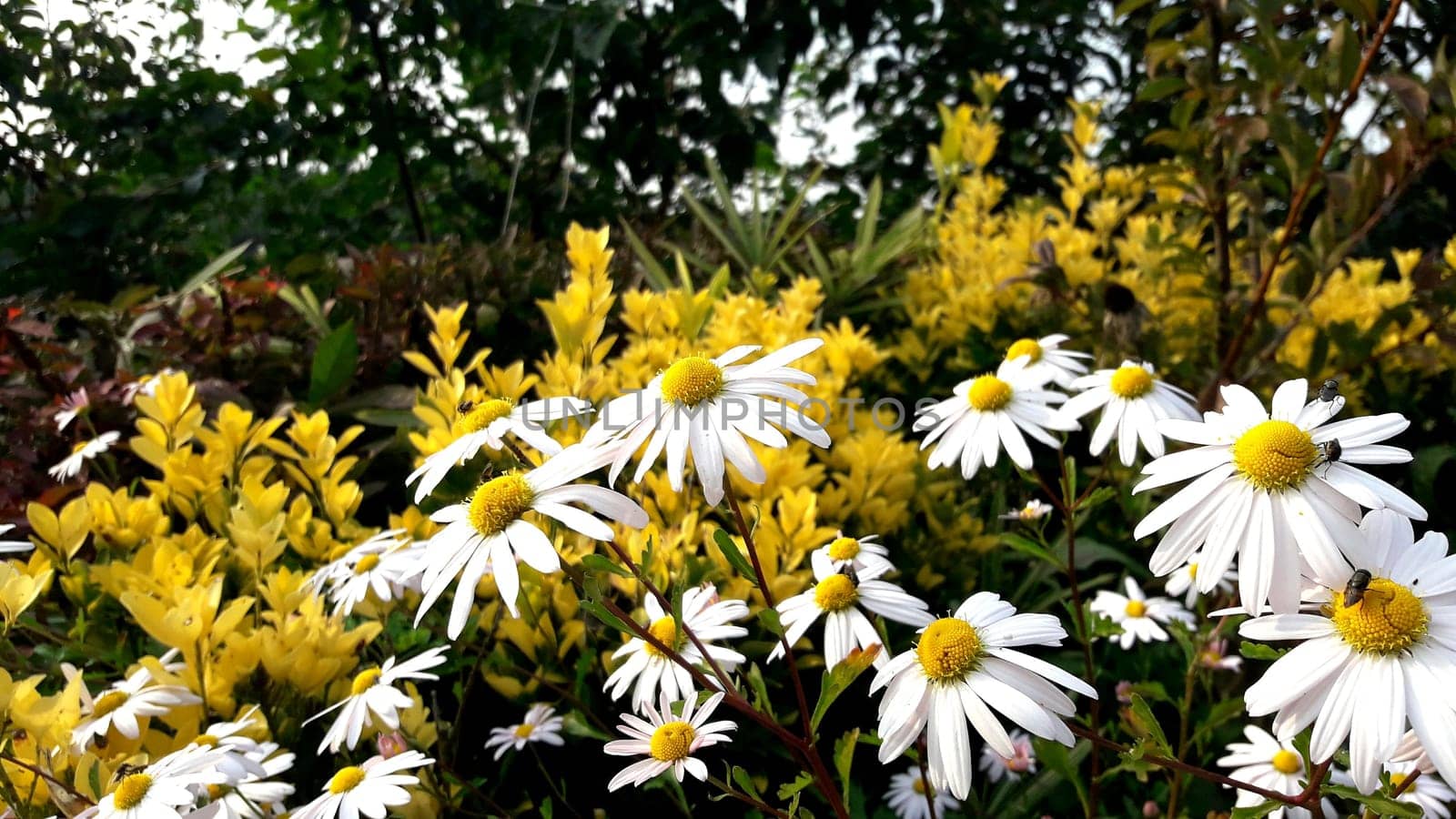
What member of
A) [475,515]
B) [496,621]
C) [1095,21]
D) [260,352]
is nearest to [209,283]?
[260,352]

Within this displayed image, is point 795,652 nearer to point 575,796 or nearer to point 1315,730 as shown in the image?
point 575,796

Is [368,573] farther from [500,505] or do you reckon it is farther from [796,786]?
[796,786]

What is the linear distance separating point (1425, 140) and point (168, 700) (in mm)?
1850

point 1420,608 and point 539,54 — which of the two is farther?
point 539,54

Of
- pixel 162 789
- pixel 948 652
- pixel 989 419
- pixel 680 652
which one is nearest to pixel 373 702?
pixel 162 789

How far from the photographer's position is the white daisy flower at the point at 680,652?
731 millimetres

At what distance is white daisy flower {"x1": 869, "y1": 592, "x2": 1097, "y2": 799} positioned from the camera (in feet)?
1.66

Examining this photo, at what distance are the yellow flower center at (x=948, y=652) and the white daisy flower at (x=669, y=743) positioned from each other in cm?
15

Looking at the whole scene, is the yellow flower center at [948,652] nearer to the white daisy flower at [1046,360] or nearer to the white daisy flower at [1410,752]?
the white daisy flower at [1410,752]

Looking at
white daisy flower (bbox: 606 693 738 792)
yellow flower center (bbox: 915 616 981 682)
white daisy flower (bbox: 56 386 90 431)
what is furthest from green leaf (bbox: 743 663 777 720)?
white daisy flower (bbox: 56 386 90 431)

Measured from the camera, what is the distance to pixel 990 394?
0.84 m

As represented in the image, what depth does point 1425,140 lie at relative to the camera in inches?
53.3

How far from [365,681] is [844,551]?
18.5 inches

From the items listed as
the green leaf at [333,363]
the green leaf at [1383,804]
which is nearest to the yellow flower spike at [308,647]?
the green leaf at [333,363]
